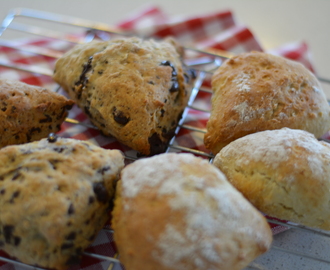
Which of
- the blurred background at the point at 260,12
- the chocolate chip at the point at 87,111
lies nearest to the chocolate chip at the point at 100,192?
the chocolate chip at the point at 87,111

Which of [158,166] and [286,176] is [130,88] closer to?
[158,166]

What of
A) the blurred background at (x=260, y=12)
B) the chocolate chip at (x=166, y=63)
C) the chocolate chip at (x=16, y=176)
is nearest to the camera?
the chocolate chip at (x=16, y=176)

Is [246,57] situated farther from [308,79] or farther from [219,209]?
[219,209]

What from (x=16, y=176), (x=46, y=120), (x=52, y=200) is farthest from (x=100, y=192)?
(x=46, y=120)

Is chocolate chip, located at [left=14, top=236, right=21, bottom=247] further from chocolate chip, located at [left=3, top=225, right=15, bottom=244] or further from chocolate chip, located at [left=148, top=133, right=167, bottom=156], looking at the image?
chocolate chip, located at [left=148, top=133, right=167, bottom=156]

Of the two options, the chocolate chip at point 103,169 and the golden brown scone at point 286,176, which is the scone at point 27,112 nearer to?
the chocolate chip at point 103,169

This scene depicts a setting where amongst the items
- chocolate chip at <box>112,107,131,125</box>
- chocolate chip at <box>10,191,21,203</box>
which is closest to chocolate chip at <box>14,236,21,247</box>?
chocolate chip at <box>10,191,21,203</box>
